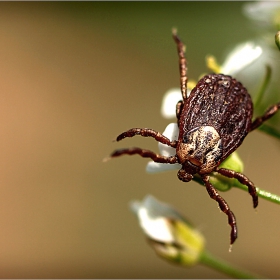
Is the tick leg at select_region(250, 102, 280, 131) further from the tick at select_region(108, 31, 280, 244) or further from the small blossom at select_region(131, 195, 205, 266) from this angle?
the small blossom at select_region(131, 195, 205, 266)

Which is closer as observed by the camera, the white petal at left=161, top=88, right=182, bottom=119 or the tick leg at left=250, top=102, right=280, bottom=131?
the tick leg at left=250, top=102, right=280, bottom=131

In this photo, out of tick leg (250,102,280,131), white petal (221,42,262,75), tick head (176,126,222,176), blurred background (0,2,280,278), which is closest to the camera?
tick head (176,126,222,176)

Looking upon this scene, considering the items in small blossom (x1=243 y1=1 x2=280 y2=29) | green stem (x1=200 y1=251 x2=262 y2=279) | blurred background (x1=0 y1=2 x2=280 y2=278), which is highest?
blurred background (x1=0 y1=2 x2=280 y2=278)

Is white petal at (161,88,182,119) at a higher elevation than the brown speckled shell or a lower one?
higher

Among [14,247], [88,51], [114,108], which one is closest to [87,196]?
[14,247]

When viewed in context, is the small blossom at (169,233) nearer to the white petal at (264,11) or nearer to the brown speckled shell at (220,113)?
the brown speckled shell at (220,113)

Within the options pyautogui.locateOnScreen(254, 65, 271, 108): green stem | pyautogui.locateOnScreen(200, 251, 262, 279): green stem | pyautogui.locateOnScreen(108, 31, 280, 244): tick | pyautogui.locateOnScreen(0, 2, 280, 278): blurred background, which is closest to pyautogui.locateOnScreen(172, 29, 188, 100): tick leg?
pyautogui.locateOnScreen(108, 31, 280, 244): tick

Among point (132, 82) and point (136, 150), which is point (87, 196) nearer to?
point (132, 82)
